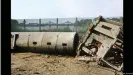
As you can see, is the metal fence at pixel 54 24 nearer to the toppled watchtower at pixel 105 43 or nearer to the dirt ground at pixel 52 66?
the toppled watchtower at pixel 105 43

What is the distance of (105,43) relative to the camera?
7715 mm

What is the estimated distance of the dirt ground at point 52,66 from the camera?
6557 millimetres

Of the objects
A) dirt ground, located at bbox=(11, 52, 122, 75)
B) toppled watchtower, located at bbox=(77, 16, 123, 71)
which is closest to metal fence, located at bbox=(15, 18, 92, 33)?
toppled watchtower, located at bbox=(77, 16, 123, 71)

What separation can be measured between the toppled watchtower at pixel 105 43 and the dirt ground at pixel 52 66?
47cm

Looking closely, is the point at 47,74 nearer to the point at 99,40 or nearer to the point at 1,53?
the point at 99,40

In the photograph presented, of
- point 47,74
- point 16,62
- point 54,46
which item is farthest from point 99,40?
point 16,62

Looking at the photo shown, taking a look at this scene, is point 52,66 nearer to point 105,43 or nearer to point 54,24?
point 105,43

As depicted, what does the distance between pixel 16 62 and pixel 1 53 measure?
17.8 feet

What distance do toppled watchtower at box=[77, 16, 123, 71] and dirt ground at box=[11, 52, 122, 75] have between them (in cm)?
47

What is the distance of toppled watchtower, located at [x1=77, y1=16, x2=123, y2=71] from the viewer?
7420 millimetres

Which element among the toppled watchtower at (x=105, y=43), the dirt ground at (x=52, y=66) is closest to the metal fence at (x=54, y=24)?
the toppled watchtower at (x=105, y=43)

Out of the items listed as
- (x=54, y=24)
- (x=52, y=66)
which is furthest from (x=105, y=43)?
(x=54, y=24)

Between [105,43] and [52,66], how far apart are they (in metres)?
2.16

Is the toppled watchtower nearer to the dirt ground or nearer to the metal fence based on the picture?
the dirt ground
